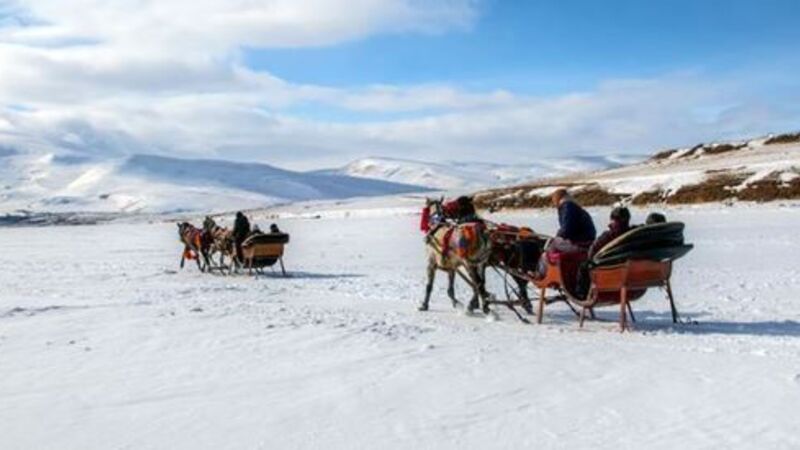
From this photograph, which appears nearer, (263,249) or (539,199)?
(263,249)

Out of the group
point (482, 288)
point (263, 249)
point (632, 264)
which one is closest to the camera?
point (632, 264)

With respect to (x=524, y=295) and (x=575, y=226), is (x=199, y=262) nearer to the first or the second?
(x=524, y=295)

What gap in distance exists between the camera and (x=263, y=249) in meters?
20.2

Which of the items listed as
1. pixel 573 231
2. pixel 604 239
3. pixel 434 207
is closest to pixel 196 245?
pixel 434 207

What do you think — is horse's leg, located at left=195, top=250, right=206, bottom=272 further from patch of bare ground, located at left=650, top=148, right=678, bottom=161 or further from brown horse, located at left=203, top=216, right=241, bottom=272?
patch of bare ground, located at left=650, top=148, right=678, bottom=161

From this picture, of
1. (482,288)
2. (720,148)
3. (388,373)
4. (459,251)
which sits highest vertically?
(720,148)

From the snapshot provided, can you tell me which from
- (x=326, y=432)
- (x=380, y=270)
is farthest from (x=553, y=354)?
(x=380, y=270)

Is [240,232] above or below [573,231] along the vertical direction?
below

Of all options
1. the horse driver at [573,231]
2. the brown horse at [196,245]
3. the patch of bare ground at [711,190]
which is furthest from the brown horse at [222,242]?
the patch of bare ground at [711,190]

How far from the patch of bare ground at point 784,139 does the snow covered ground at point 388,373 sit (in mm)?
59646

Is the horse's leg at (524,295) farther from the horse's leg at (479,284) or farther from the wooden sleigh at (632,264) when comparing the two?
the wooden sleigh at (632,264)

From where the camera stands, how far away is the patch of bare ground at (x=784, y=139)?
229ft

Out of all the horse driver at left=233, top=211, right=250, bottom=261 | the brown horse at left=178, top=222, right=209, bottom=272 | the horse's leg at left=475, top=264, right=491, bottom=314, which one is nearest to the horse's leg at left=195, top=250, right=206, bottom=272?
the brown horse at left=178, top=222, right=209, bottom=272

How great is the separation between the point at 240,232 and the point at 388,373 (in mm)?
13460
